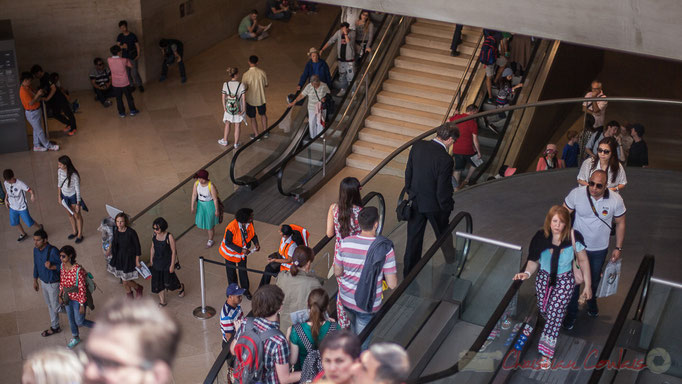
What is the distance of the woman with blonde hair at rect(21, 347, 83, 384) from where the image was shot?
2963 mm

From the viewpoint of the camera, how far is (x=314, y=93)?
14.0 m

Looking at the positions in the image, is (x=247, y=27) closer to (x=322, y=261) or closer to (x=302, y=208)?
(x=302, y=208)

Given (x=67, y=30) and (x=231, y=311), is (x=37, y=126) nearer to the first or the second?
(x=67, y=30)

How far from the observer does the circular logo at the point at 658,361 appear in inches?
258

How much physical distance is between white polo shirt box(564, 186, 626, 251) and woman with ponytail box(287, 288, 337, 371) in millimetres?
2620

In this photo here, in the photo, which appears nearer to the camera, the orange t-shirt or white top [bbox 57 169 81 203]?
white top [bbox 57 169 81 203]

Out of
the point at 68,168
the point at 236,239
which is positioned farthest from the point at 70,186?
the point at 236,239

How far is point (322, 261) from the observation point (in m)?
8.19

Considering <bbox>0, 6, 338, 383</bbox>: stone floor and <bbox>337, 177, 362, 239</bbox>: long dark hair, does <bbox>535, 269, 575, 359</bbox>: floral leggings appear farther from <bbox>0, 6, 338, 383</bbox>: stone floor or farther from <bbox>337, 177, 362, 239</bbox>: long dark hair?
<bbox>0, 6, 338, 383</bbox>: stone floor

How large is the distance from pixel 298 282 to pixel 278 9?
16.1 m

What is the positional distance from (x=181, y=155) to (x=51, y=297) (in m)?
5.71

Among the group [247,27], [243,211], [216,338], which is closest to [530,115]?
[243,211]

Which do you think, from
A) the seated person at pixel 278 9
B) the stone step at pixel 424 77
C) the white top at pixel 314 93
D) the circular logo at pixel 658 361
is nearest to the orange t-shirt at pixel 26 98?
the white top at pixel 314 93

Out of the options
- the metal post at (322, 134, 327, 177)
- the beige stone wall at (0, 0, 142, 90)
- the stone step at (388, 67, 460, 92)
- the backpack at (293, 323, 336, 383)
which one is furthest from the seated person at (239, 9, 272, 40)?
the backpack at (293, 323, 336, 383)
